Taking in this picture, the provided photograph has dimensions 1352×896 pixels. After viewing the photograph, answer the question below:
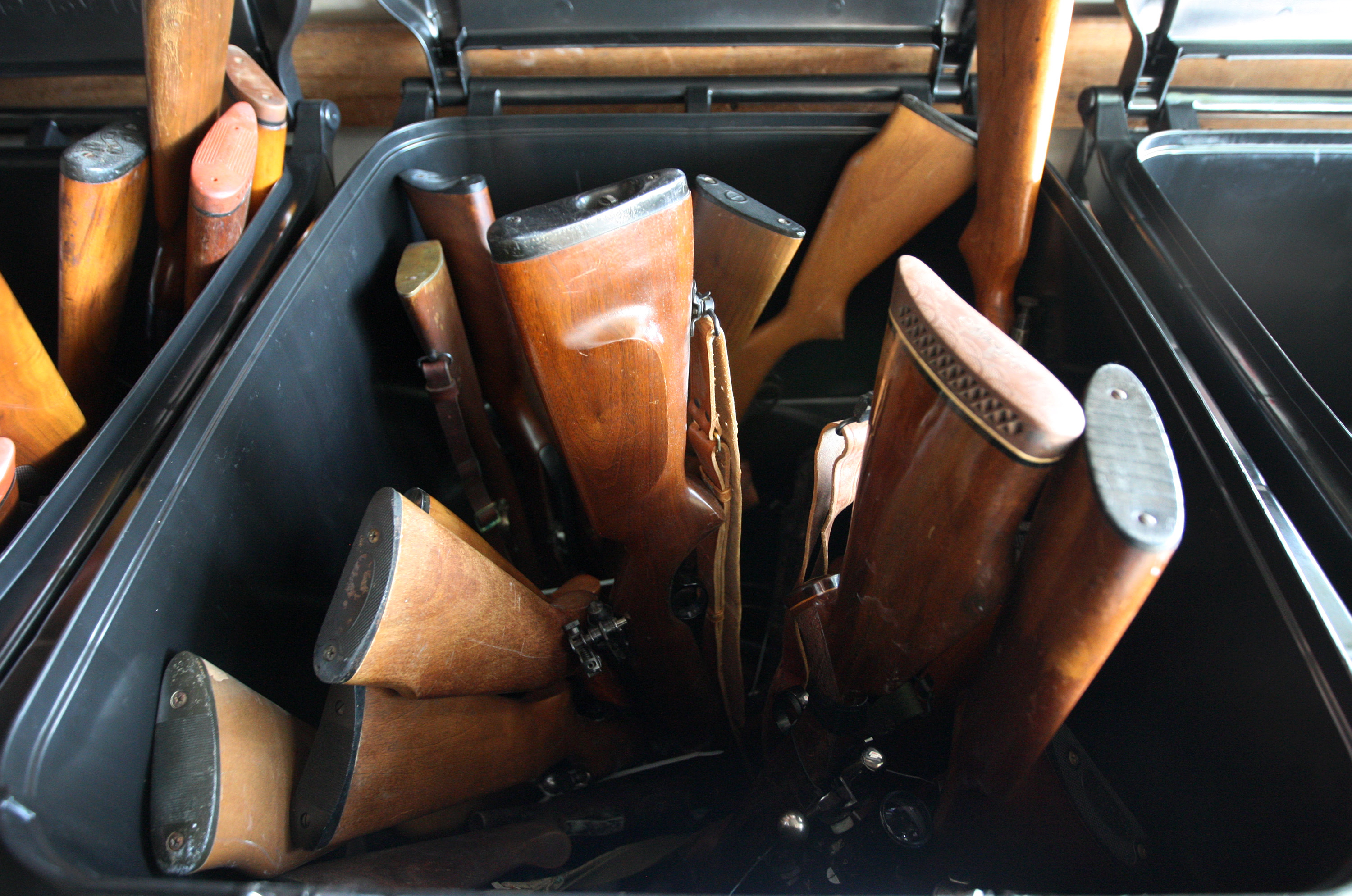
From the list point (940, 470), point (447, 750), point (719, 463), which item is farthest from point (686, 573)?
point (940, 470)

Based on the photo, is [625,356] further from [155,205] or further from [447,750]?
[155,205]

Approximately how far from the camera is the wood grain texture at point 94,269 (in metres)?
0.65

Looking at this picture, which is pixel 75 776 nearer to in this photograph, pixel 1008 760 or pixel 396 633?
pixel 396 633

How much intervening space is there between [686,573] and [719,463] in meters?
0.15

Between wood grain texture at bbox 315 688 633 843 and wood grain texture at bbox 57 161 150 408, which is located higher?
wood grain texture at bbox 57 161 150 408

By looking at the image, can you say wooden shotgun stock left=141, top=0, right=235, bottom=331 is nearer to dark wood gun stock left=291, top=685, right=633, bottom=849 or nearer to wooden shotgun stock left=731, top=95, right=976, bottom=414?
dark wood gun stock left=291, top=685, right=633, bottom=849

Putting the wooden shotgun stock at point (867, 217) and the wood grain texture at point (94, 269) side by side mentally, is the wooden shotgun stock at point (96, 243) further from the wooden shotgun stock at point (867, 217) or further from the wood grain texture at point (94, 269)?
the wooden shotgun stock at point (867, 217)

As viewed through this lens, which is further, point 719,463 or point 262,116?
point 262,116

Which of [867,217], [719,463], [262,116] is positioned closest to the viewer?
[719,463]

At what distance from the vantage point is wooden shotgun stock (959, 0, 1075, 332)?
0.69m

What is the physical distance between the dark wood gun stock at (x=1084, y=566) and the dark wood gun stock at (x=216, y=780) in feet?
1.55

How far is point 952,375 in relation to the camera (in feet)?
1.24

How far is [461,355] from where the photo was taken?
0.80 meters

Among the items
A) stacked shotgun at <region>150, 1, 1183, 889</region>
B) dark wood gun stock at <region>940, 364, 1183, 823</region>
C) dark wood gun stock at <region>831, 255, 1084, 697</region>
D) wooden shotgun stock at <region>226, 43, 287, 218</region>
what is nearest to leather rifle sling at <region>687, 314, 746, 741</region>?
stacked shotgun at <region>150, 1, 1183, 889</region>
